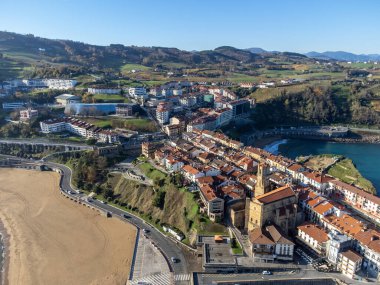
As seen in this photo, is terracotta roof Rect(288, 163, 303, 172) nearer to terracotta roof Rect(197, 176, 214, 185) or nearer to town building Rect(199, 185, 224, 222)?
terracotta roof Rect(197, 176, 214, 185)

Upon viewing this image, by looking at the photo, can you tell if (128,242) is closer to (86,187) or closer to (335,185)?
(86,187)

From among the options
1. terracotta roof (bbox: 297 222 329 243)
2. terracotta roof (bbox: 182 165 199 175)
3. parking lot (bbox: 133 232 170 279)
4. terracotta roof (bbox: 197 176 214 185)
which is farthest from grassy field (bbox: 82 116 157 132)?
terracotta roof (bbox: 297 222 329 243)

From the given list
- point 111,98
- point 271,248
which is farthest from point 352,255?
→ point 111,98

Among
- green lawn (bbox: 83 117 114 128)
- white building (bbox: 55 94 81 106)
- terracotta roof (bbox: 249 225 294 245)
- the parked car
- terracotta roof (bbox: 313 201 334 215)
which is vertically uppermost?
white building (bbox: 55 94 81 106)

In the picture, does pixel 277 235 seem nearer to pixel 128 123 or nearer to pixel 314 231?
pixel 314 231

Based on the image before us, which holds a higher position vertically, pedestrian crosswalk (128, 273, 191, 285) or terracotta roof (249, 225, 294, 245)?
terracotta roof (249, 225, 294, 245)

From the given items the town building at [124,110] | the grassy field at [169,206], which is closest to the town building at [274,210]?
the grassy field at [169,206]

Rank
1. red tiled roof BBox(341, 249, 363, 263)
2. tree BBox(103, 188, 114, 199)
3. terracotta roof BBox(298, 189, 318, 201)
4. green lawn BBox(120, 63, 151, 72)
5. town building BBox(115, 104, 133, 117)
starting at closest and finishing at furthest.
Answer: red tiled roof BBox(341, 249, 363, 263) → terracotta roof BBox(298, 189, 318, 201) → tree BBox(103, 188, 114, 199) → town building BBox(115, 104, 133, 117) → green lawn BBox(120, 63, 151, 72)
